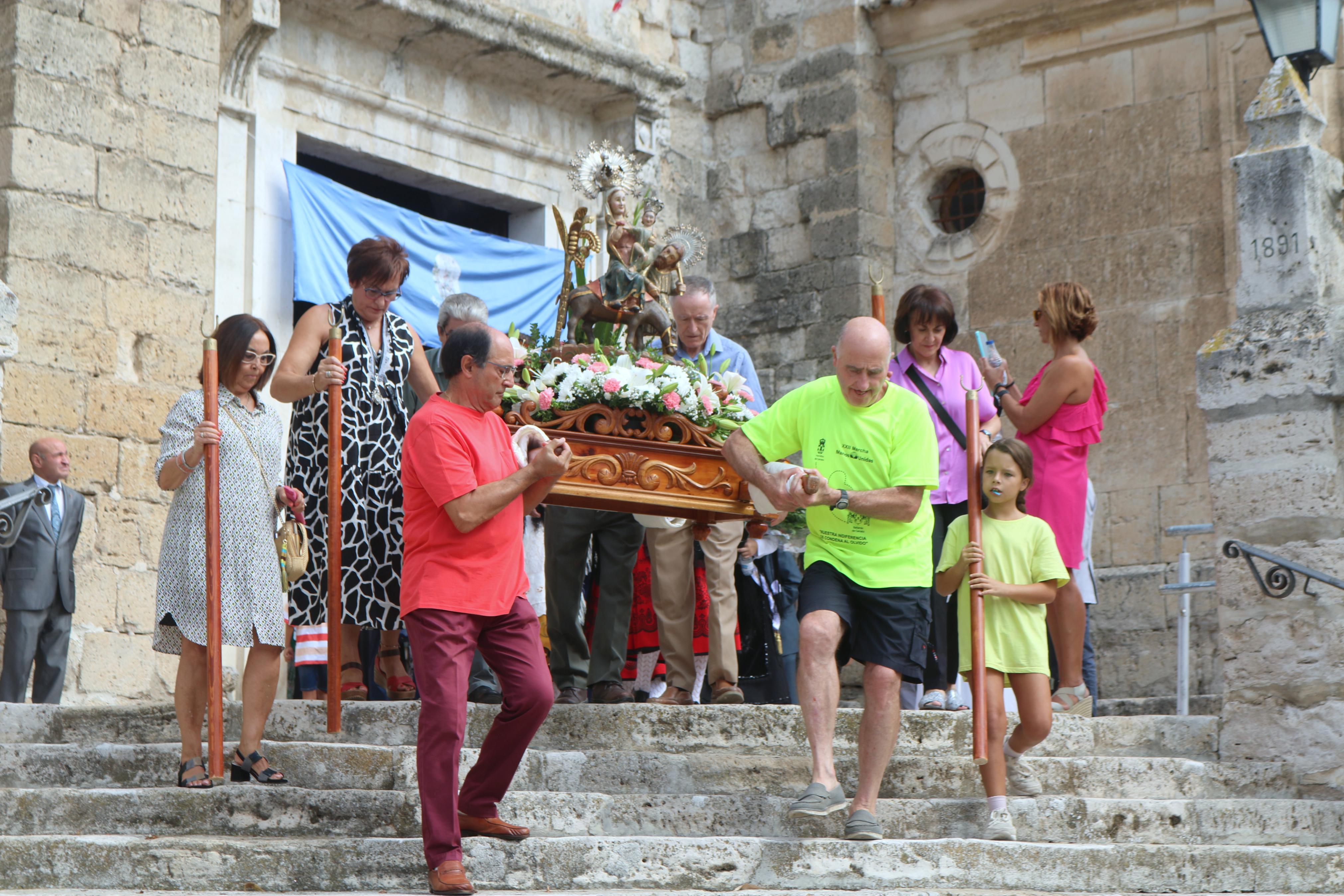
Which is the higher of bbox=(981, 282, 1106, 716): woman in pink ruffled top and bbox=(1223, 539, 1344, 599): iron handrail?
bbox=(981, 282, 1106, 716): woman in pink ruffled top

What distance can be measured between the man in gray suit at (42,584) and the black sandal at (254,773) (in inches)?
112

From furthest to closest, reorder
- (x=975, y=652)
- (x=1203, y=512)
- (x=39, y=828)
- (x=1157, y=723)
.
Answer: (x=1203, y=512) < (x=1157, y=723) < (x=975, y=652) < (x=39, y=828)

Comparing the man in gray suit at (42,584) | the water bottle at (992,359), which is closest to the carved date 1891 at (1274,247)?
the water bottle at (992,359)

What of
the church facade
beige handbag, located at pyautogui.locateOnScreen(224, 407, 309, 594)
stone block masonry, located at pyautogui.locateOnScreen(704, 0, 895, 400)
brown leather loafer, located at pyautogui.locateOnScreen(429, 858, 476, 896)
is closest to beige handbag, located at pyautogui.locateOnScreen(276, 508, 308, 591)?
beige handbag, located at pyautogui.locateOnScreen(224, 407, 309, 594)

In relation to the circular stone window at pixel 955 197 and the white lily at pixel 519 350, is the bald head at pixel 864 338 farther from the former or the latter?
the circular stone window at pixel 955 197

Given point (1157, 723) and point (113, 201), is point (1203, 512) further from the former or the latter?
point (113, 201)

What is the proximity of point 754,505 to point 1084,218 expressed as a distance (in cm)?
585

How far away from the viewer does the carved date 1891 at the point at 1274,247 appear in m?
6.65

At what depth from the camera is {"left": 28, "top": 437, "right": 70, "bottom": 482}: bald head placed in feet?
26.7

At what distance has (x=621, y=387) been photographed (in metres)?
6.29

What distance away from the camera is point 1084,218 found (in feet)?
36.5

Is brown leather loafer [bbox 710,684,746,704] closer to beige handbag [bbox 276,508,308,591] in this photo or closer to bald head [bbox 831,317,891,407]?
bald head [bbox 831,317,891,407]

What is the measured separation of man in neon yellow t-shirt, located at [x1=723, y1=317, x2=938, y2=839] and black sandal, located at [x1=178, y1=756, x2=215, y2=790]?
5.91ft

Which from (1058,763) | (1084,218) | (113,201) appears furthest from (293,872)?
(1084,218)
